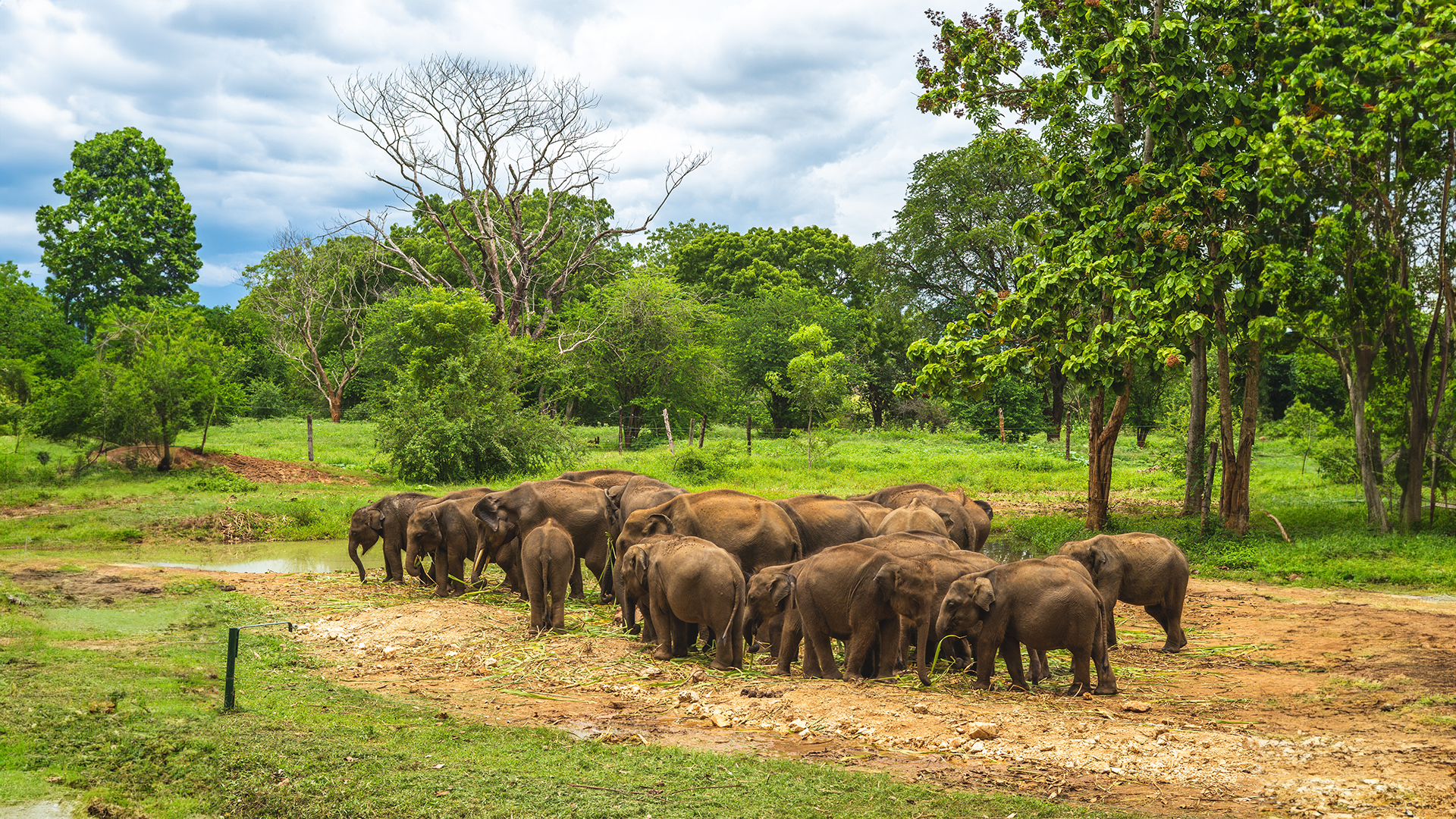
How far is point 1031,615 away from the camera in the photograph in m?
8.11

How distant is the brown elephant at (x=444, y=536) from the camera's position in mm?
13102

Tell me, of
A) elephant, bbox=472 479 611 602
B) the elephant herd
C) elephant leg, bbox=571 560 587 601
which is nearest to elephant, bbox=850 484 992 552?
the elephant herd

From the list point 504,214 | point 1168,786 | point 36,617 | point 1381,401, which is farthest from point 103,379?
point 1381,401

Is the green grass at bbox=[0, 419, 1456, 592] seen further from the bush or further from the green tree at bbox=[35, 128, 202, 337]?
the green tree at bbox=[35, 128, 202, 337]

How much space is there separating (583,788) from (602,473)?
363 inches

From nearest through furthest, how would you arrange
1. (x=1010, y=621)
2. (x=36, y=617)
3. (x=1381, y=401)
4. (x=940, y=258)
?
(x=1010, y=621) → (x=36, y=617) → (x=1381, y=401) → (x=940, y=258)

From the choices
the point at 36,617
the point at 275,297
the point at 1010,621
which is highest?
the point at 275,297

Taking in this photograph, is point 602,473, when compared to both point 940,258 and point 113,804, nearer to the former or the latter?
point 113,804

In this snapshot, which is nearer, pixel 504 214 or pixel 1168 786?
pixel 1168 786

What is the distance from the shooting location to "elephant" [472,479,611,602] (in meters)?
12.2

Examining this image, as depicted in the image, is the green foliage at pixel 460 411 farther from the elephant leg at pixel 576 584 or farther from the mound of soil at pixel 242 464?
the elephant leg at pixel 576 584

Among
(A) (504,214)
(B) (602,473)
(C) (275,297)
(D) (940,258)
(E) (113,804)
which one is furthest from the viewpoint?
(C) (275,297)

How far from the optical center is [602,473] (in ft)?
48.4

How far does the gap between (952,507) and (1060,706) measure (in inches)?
233
